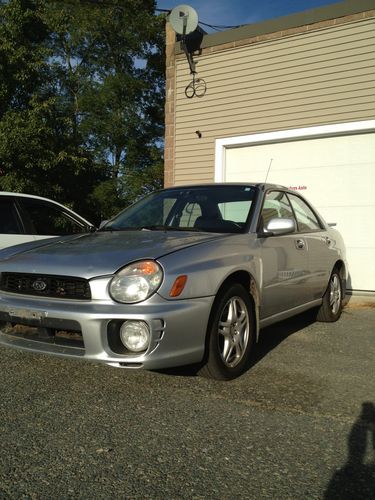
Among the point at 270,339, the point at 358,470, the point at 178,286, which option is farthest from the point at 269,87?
the point at 358,470

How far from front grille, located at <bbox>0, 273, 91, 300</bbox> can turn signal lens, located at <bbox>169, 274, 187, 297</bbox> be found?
506 mm

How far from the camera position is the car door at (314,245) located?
4.92 meters

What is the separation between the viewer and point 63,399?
3.17m

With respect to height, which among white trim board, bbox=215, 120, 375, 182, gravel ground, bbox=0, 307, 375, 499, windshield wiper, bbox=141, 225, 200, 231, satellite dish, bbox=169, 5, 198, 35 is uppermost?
satellite dish, bbox=169, 5, 198, 35

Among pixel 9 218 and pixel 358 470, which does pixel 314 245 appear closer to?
pixel 358 470

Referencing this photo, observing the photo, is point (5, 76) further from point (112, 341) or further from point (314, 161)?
point (112, 341)

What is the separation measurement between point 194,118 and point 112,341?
270 inches

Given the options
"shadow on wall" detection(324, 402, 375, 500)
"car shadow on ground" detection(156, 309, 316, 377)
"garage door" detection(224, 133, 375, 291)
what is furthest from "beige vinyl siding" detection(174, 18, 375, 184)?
"shadow on wall" detection(324, 402, 375, 500)

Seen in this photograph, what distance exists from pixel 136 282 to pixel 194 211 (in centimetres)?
156

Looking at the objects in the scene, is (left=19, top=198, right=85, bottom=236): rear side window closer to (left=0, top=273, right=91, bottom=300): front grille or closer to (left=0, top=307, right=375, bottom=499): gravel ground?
(left=0, top=307, right=375, bottom=499): gravel ground

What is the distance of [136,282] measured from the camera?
9.86ft

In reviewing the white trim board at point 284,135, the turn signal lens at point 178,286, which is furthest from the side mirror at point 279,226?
the white trim board at point 284,135

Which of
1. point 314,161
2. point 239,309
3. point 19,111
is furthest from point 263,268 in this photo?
point 19,111

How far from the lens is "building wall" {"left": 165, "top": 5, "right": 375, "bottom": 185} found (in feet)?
25.4
